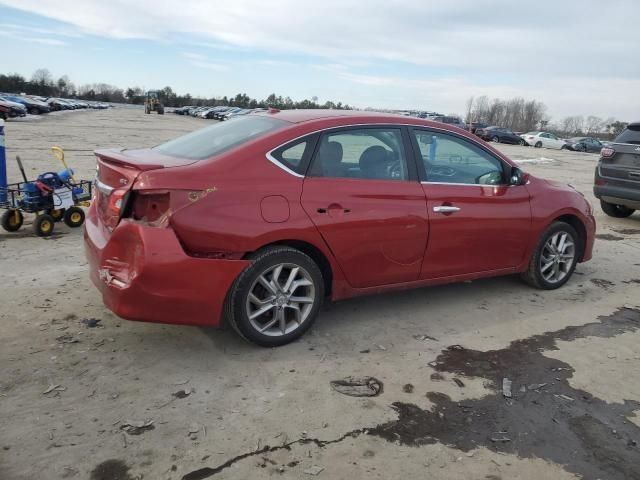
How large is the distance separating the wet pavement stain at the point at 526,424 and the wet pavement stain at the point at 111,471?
30 centimetres

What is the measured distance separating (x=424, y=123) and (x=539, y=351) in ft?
6.62

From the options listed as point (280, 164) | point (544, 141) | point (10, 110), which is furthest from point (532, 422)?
point (544, 141)

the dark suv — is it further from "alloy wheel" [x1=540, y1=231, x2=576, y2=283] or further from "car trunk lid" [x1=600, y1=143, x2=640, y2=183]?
"alloy wheel" [x1=540, y1=231, x2=576, y2=283]

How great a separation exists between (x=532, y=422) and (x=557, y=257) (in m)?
2.66

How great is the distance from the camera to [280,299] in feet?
12.2

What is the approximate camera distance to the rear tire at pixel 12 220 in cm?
662

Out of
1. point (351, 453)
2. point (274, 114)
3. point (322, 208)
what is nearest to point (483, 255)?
point (322, 208)

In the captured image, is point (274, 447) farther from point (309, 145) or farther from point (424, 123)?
point (424, 123)

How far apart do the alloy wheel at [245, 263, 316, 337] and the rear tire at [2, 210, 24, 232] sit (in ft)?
14.9

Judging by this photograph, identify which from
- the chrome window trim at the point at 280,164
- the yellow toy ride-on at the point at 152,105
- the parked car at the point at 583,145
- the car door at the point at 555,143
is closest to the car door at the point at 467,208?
the chrome window trim at the point at 280,164

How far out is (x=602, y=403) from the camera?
3283mm

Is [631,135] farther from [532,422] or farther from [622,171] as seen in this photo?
[532,422]

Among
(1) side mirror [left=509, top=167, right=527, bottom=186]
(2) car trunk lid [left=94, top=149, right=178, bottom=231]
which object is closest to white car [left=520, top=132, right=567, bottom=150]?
(1) side mirror [left=509, top=167, right=527, bottom=186]

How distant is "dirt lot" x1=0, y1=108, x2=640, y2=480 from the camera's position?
263 cm
